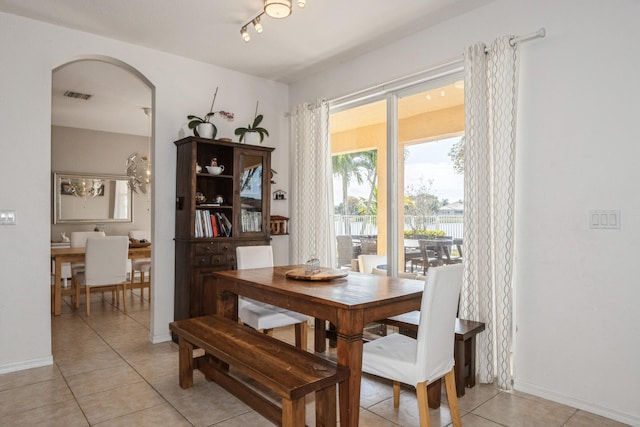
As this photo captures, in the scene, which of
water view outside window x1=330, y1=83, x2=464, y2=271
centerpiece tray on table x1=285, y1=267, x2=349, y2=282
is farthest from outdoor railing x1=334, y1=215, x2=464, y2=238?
centerpiece tray on table x1=285, y1=267, x2=349, y2=282

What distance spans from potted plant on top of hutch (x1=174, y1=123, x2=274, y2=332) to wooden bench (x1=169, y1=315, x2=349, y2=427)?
0.98 meters

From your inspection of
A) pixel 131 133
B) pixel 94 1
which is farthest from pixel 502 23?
pixel 131 133

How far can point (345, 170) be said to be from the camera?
434 centimetres

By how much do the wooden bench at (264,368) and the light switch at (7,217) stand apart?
5.15 feet

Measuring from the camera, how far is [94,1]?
2969mm

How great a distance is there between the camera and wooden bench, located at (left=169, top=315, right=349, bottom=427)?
1.85 metres

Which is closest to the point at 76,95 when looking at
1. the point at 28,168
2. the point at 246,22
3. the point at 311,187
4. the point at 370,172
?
→ the point at 28,168

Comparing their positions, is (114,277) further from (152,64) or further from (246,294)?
(246,294)

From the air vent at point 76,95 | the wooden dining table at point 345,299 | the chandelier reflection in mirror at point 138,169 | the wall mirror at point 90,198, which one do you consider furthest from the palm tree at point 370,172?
the wall mirror at point 90,198

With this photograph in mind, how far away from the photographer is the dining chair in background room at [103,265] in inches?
190

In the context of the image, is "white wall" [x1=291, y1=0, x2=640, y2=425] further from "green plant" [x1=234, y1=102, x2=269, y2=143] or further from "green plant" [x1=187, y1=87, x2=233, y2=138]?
"green plant" [x1=187, y1=87, x2=233, y2=138]

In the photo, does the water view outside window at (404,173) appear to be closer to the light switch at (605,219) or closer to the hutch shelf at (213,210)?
the hutch shelf at (213,210)

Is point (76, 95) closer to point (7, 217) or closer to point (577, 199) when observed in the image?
point (7, 217)

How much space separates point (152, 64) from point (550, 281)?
3781 millimetres
